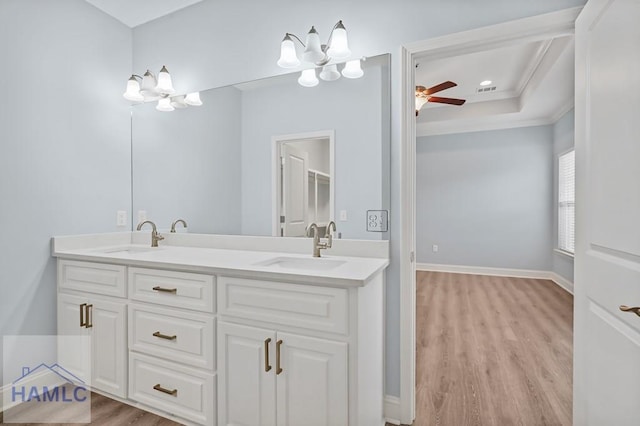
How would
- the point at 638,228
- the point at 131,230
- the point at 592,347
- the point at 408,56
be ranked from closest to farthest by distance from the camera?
the point at 638,228, the point at 592,347, the point at 408,56, the point at 131,230

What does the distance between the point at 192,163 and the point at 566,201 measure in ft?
16.4

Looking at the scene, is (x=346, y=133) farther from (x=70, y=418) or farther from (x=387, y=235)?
(x=70, y=418)

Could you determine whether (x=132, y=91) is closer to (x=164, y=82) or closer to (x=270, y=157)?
(x=164, y=82)

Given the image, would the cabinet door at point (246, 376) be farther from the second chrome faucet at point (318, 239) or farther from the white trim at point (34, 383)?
the white trim at point (34, 383)

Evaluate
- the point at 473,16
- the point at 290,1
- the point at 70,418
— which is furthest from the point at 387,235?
the point at 70,418

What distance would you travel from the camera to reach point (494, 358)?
95.3 inches

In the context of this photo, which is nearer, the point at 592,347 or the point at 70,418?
the point at 592,347

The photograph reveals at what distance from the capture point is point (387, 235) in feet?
5.68

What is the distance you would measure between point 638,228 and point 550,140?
192 inches

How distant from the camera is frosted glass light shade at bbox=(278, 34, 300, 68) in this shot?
1.82 m

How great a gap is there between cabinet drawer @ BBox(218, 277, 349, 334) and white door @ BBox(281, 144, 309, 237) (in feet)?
1.99

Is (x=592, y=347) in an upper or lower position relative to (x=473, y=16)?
lower

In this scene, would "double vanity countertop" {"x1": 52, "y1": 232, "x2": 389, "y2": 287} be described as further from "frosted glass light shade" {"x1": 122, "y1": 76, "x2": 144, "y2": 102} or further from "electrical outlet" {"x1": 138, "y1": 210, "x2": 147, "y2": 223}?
"frosted glass light shade" {"x1": 122, "y1": 76, "x2": 144, "y2": 102}

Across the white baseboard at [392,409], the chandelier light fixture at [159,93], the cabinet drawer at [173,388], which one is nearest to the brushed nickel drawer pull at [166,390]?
the cabinet drawer at [173,388]
